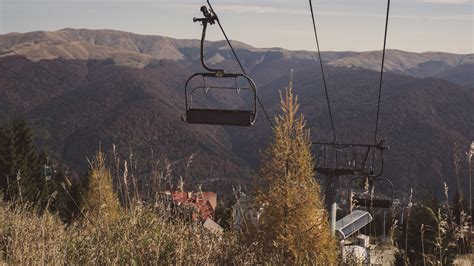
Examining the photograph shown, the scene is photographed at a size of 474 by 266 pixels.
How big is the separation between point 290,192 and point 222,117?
29.7ft

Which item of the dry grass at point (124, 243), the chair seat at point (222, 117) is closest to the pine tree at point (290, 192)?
the chair seat at point (222, 117)

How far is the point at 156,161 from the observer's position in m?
3.85

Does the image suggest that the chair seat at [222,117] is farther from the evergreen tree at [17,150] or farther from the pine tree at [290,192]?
the evergreen tree at [17,150]

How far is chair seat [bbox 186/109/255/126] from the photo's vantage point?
5371 millimetres

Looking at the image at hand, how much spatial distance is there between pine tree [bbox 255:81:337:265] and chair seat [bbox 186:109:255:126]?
7.06 meters

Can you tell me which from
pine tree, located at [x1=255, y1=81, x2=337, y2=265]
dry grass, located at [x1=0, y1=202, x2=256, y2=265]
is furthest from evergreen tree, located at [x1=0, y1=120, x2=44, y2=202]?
dry grass, located at [x1=0, y1=202, x2=256, y2=265]

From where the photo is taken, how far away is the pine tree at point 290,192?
13305 mm

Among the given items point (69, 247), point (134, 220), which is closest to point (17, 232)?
point (69, 247)

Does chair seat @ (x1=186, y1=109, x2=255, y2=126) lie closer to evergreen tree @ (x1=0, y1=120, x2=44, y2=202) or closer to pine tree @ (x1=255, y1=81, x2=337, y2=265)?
pine tree @ (x1=255, y1=81, x2=337, y2=265)

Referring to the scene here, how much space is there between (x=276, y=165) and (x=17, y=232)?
12.1 meters

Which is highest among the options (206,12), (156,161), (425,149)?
(206,12)

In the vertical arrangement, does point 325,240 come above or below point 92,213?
below

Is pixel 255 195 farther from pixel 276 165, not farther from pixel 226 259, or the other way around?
pixel 226 259

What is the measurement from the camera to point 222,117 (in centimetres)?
550
